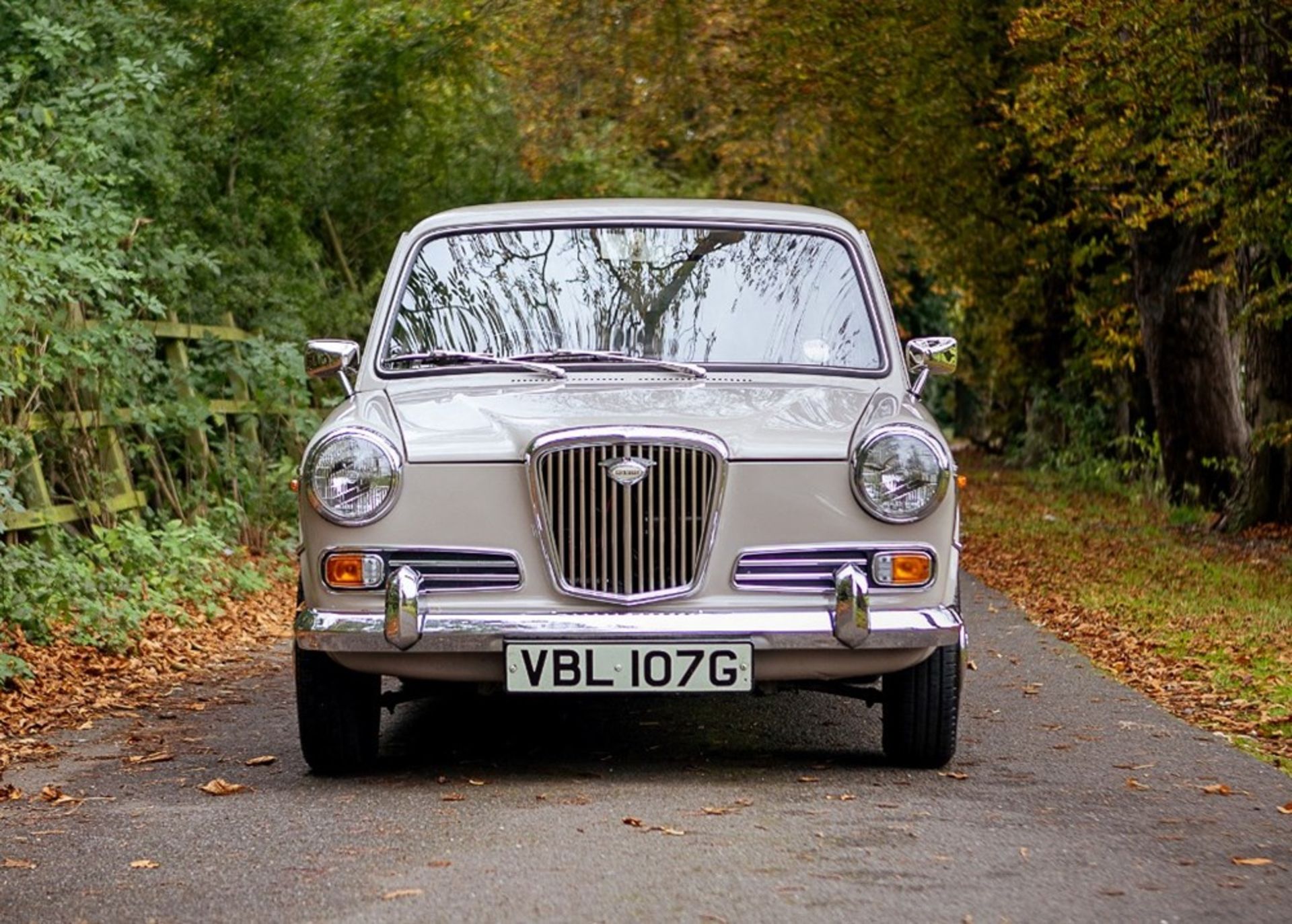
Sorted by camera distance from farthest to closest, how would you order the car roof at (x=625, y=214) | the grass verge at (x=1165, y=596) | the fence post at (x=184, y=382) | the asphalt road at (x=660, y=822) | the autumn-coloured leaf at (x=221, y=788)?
the fence post at (x=184, y=382)
the grass verge at (x=1165, y=596)
the car roof at (x=625, y=214)
the autumn-coloured leaf at (x=221, y=788)
the asphalt road at (x=660, y=822)

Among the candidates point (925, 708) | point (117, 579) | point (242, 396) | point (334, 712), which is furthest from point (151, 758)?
point (242, 396)

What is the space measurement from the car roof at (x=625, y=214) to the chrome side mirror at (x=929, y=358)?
59 centimetres

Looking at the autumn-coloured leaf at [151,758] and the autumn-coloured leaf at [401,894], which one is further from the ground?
the autumn-coloured leaf at [401,894]

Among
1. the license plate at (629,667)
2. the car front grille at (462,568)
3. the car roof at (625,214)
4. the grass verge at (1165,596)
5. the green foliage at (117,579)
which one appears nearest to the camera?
the license plate at (629,667)

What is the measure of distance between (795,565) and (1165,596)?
685 cm

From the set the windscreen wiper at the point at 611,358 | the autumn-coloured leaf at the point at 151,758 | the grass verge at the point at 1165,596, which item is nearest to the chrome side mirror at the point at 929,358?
the windscreen wiper at the point at 611,358

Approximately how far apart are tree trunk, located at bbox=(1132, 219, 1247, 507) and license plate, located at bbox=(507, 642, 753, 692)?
1359 centimetres

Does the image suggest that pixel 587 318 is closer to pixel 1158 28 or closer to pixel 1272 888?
pixel 1272 888

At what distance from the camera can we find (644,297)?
23.7ft

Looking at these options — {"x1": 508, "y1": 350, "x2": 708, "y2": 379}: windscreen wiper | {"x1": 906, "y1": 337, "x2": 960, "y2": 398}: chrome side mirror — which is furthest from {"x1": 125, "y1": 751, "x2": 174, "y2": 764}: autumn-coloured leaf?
{"x1": 906, "y1": 337, "x2": 960, "y2": 398}: chrome side mirror

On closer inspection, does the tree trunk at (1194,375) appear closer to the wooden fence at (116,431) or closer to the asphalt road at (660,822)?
the wooden fence at (116,431)

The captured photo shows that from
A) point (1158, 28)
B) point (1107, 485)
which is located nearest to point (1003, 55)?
point (1107, 485)

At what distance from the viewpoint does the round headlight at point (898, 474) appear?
6.10 meters

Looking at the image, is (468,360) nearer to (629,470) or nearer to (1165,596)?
(629,470)
